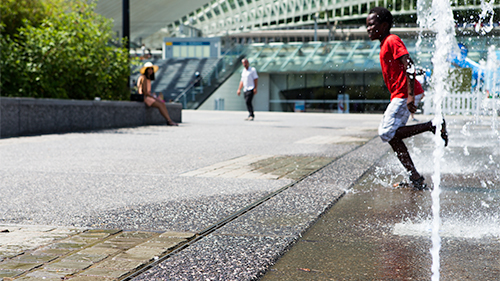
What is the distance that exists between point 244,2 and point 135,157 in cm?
7172

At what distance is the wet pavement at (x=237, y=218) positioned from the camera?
113 inches

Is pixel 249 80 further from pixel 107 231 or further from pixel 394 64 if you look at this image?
pixel 107 231

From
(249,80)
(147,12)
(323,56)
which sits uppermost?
(147,12)

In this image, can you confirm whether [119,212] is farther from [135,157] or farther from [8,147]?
[8,147]

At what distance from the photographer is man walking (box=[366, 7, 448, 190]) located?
5.30 m

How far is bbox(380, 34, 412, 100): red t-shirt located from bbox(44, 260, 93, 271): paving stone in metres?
3.38

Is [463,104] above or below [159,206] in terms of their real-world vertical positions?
above

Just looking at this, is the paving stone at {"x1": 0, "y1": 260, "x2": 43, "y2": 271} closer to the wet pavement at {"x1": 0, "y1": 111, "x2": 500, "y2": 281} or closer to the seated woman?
the wet pavement at {"x1": 0, "y1": 111, "x2": 500, "y2": 281}

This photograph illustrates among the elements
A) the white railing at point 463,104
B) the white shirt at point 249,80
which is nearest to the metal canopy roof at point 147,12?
the white railing at point 463,104

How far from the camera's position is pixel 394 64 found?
17.9 ft

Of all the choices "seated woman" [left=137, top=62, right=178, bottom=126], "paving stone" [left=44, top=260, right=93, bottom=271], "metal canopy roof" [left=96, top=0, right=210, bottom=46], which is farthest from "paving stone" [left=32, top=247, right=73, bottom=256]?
"metal canopy roof" [left=96, top=0, right=210, bottom=46]

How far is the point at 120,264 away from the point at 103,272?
14 cm

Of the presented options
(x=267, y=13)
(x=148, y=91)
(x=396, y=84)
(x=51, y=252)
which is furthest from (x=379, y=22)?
(x=267, y=13)

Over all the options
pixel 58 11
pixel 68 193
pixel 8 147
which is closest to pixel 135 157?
pixel 8 147
